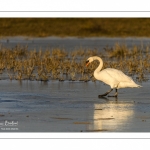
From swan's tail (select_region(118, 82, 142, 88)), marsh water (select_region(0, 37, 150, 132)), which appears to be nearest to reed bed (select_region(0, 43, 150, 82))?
marsh water (select_region(0, 37, 150, 132))

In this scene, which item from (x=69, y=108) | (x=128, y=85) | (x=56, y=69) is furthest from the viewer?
(x=56, y=69)

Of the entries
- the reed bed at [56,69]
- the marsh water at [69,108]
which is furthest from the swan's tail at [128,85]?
the reed bed at [56,69]

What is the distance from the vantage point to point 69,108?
40.5 feet

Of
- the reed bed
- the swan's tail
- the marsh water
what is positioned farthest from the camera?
the reed bed

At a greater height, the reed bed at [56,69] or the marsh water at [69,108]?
the reed bed at [56,69]

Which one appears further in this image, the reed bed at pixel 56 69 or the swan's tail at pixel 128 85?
the reed bed at pixel 56 69

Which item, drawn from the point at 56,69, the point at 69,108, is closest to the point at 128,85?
the point at 69,108

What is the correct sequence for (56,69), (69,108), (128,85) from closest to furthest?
(69,108), (128,85), (56,69)

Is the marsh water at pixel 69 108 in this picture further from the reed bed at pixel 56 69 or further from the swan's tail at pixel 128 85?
the reed bed at pixel 56 69

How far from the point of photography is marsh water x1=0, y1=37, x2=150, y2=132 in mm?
10398

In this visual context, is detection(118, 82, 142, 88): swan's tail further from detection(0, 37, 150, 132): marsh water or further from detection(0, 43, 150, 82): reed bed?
detection(0, 43, 150, 82): reed bed

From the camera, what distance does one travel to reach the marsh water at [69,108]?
10.4m

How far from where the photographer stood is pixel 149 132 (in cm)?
989

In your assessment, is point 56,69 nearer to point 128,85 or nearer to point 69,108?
point 128,85
